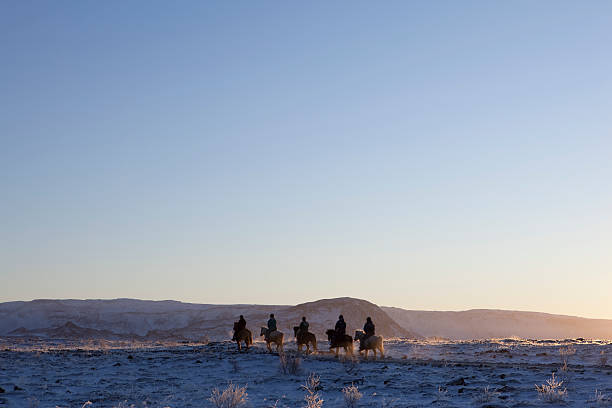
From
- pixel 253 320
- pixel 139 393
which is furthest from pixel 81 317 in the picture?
pixel 139 393

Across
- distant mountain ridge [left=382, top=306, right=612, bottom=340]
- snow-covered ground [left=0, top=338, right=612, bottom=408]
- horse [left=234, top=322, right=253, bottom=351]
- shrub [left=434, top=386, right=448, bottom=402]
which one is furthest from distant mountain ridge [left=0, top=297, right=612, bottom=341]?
shrub [left=434, top=386, right=448, bottom=402]

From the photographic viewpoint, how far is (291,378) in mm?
23516

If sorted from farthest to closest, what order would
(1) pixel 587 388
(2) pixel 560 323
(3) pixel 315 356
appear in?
(2) pixel 560 323 < (3) pixel 315 356 < (1) pixel 587 388

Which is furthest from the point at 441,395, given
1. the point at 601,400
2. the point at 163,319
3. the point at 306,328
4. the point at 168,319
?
the point at 163,319

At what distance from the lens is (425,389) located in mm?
19719

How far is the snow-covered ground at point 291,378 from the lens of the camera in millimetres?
18119

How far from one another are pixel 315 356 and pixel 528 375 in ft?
39.3

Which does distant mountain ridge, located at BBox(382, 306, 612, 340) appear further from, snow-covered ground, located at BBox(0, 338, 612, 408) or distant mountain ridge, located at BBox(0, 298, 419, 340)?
snow-covered ground, located at BBox(0, 338, 612, 408)

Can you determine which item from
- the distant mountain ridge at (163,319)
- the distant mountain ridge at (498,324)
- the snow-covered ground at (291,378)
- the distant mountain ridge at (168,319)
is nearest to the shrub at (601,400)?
the snow-covered ground at (291,378)

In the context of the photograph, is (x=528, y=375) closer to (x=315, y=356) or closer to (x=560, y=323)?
(x=315, y=356)

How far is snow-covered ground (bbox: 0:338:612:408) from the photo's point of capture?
18119mm

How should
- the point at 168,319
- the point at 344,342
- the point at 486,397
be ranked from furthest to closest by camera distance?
1. the point at 168,319
2. the point at 344,342
3. the point at 486,397

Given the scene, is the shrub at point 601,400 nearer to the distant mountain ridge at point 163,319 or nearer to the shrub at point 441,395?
the shrub at point 441,395

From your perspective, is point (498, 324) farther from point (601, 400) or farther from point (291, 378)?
point (601, 400)
